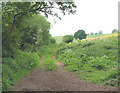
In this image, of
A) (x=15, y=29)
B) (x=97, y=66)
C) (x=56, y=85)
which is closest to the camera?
(x=56, y=85)

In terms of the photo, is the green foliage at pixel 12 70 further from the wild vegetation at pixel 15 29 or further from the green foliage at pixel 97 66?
the green foliage at pixel 97 66

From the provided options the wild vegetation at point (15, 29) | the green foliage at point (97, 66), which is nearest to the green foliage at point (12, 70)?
the wild vegetation at point (15, 29)

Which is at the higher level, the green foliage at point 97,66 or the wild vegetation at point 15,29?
the wild vegetation at point 15,29

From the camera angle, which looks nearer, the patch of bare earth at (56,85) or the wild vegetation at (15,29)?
the patch of bare earth at (56,85)

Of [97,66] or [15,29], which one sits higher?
[15,29]

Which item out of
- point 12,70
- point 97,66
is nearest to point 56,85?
point 12,70

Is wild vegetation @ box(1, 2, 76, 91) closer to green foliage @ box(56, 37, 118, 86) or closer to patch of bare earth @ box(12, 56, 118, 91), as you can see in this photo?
patch of bare earth @ box(12, 56, 118, 91)

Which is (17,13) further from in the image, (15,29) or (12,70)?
A: (12,70)

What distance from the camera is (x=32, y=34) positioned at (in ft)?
57.4

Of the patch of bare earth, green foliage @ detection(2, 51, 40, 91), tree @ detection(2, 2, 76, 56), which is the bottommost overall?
the patch of bare earth

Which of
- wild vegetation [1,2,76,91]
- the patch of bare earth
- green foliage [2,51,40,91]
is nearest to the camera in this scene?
the patch of bare earth

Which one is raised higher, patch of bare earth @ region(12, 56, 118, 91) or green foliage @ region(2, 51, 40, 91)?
green foliage @ region(2, 51, 40, 91)

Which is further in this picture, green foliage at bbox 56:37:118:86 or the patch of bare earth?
green foliage at bbox 56:37:118:86

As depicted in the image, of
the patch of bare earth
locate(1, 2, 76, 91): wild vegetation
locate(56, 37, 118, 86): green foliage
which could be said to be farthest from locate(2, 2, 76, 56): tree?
locate(56, 37, 118, 86): green foliage
